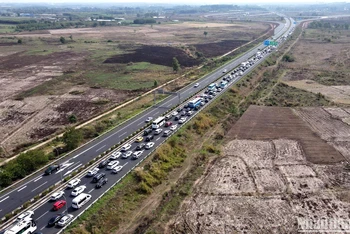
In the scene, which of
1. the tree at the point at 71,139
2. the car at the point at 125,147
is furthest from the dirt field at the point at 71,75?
the car at the point at 125,147

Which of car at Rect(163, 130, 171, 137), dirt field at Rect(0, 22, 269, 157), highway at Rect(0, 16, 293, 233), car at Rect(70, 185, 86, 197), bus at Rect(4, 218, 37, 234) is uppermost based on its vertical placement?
bus at Rect(4, 218, 37, 234)

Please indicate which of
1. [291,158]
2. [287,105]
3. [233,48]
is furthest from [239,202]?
[233,48]

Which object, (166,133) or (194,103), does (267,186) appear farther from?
(194,103)

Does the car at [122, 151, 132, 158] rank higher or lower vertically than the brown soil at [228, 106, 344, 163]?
higher

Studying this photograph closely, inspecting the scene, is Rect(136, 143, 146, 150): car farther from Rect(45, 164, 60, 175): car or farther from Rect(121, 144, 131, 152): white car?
Rect(45, 164, 60, 175): car

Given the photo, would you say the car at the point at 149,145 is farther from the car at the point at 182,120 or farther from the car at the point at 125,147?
the car at the point at 182,120

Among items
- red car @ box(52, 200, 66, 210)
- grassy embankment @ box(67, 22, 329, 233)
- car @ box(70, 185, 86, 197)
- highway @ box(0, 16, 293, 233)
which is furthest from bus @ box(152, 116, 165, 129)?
red car @ box(52, 200, 66, 210)

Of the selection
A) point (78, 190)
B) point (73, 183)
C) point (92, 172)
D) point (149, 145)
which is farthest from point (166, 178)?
point (73, 183)
